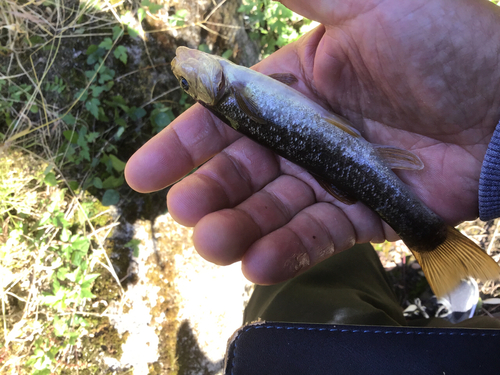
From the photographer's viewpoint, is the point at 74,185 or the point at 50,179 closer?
the point at 50,179

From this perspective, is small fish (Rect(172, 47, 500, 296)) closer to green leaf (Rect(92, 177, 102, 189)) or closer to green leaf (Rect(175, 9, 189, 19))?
green leaf (Rect(175, 9, 189, 19))

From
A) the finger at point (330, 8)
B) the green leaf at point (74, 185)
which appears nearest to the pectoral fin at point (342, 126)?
the finger at point (330, 8)

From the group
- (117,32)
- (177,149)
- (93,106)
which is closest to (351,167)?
(177,149)

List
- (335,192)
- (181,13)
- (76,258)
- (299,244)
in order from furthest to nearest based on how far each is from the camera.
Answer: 1. (181,13)
2. (76,258)
3. (335,192)
4. (299,244)

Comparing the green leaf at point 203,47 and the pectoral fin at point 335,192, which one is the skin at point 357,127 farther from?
the green leaf at point 203,47

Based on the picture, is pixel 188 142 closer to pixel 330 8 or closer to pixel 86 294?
pixel 330 8
